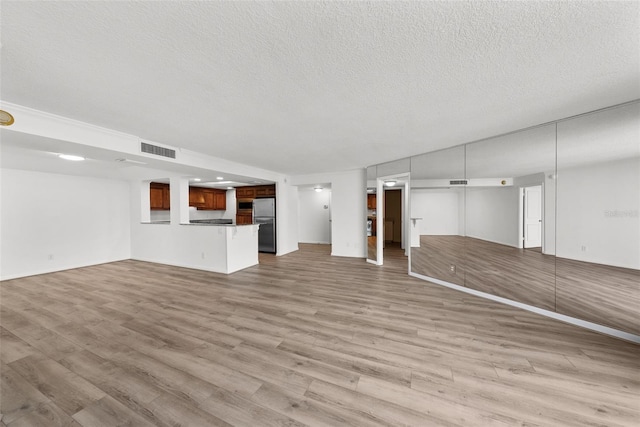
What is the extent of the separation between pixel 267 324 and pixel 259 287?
1345 mm

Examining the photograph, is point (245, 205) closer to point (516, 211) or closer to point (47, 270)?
point (47, 270)

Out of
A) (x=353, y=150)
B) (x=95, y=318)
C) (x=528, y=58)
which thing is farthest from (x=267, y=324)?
(x=528, y=58)

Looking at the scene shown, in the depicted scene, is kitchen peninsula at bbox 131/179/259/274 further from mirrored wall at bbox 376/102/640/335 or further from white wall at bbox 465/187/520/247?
white wall at bbox 465/187/520/247

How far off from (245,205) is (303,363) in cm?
655

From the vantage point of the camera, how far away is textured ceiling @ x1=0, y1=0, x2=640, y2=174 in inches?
44.7

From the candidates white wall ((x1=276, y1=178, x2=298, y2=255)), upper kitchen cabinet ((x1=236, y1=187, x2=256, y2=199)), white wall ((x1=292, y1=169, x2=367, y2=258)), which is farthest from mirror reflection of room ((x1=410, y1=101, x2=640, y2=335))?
upper kitchen cabinet ((x1=236, y1=187, x2=256, y2=199))

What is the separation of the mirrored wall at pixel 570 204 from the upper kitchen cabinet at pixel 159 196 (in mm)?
7257

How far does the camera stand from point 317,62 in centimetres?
150

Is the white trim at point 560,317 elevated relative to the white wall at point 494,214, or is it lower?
lower

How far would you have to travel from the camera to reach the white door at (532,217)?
359 cm

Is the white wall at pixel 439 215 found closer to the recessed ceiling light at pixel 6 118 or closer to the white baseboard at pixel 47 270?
the recessed ceiling light at pixel 6 118

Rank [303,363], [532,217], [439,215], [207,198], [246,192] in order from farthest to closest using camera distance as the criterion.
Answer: [439,215], [207,198], [246,192], [532,217], [303,363]

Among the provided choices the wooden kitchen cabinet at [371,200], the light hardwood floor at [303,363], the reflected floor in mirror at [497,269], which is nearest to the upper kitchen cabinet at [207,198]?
the light hardwood floor at [303,363]

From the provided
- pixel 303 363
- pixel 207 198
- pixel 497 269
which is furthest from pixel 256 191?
pixel 497 269
